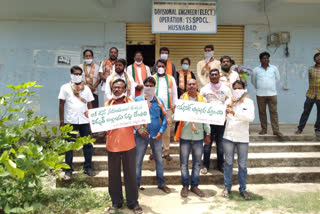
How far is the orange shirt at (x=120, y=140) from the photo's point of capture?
4039 mm

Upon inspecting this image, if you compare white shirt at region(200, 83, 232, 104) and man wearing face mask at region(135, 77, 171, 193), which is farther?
white shirt at region(200, 83, 232, 104)

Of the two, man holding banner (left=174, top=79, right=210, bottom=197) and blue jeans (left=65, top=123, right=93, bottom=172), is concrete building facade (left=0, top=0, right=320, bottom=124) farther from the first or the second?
man holding banner (left=174, top=79, right=210, bottom=197)

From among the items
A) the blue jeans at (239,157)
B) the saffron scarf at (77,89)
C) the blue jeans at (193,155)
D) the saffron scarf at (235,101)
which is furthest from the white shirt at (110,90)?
the blue jeans at (239,157)

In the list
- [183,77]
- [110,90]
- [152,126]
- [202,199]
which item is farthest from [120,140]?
[183,77]

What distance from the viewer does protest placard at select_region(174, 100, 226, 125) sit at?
448 cm

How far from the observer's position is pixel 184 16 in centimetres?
719

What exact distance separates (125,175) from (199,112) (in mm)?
1452

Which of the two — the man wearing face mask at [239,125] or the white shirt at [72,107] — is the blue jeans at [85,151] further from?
the man wearing face mask at [239,125]

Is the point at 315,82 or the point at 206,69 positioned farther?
the point at 315,82

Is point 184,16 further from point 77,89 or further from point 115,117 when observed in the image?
point 115,117

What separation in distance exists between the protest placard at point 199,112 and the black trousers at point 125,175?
93 cm

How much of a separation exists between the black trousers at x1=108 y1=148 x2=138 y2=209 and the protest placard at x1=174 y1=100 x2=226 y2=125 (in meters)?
0.93

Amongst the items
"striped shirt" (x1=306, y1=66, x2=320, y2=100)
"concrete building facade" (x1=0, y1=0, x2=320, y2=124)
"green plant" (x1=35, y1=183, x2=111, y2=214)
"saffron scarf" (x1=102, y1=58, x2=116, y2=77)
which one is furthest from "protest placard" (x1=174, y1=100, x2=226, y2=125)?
"concrete building facade" (x1=0, y1=0, x2=320, y2=124)

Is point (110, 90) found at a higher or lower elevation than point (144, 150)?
higher
